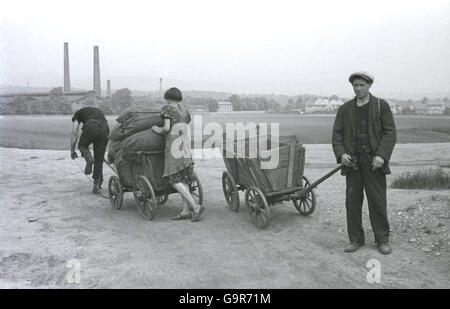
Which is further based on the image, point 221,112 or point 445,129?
point 221,112

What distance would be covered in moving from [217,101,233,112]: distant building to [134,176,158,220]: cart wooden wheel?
35.7 metres

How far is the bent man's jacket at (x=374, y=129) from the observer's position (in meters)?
4.83

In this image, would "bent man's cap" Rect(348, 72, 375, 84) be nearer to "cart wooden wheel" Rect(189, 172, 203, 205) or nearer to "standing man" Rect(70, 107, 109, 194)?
"cart wooden wheel" Rect(189, 172, 203, 205)

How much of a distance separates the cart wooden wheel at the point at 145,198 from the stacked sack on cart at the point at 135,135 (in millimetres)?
469

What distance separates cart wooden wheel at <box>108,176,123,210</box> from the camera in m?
7.34

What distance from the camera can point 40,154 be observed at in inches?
603

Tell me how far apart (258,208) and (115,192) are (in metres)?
2.63

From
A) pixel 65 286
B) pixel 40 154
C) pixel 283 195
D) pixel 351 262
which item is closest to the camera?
pixel 65 286

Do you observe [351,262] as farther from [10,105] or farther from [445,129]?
[10,105]

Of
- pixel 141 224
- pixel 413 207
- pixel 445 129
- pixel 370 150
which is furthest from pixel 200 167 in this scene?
pixel 445 129

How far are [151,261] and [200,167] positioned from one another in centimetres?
703

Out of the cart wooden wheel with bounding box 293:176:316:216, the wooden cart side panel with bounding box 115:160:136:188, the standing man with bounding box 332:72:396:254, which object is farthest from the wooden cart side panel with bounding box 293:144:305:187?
the wooden cart side panel with bounding box 115:160:136:188

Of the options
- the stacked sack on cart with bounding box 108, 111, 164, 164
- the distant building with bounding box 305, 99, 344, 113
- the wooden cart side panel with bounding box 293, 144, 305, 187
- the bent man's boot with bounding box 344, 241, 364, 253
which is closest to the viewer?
the bent man's boot with bounding box 344, 241, 364, 253

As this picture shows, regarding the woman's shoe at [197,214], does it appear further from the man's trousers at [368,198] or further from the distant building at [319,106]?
the distant building at [319,106]
